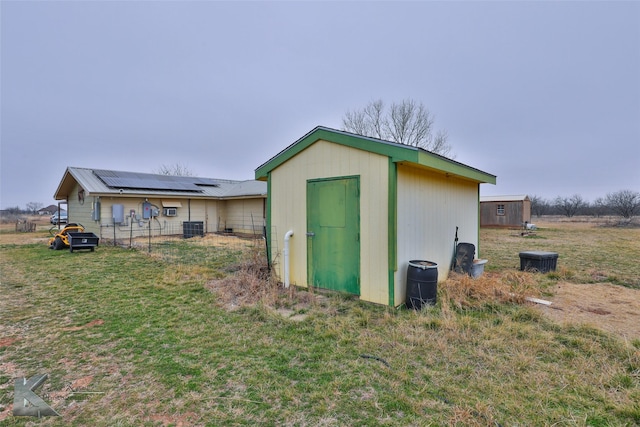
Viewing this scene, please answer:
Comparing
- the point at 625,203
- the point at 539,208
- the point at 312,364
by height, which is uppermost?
the point at 625,203

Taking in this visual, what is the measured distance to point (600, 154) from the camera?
2200 cm

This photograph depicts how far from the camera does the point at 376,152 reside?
4070mm

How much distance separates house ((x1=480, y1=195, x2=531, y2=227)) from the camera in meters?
20.8

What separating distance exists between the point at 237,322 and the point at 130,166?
36.9 meters

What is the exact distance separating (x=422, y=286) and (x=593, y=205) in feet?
138

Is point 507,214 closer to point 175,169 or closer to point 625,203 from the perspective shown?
point 625,203

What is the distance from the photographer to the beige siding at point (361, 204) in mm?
4086

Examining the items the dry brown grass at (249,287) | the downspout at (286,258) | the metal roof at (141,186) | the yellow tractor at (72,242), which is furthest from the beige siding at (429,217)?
the yellow tractor at (72,242)

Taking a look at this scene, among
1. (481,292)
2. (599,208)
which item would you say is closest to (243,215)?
(481,292)

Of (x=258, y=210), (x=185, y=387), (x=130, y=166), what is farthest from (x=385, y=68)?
(x=130, y=166)

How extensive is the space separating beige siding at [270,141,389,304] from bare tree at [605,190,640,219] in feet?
110

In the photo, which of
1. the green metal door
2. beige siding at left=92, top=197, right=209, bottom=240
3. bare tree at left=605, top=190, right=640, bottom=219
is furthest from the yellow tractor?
bare tree at left=605, top=190, right=640, bottom=219

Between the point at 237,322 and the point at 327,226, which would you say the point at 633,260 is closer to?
the point at 327,226

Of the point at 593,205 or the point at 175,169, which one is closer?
the point at 593,205
